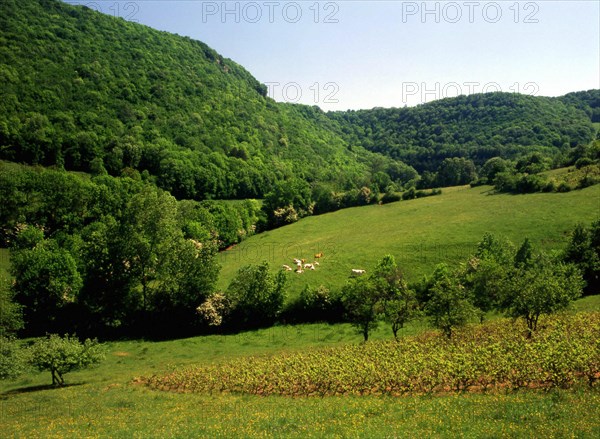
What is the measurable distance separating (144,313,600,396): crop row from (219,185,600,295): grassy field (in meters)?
28.2

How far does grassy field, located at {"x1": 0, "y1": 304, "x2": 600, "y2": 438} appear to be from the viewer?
1758cm

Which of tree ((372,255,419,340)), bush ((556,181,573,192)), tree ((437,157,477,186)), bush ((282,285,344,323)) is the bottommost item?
bush ((282,285,344,323))

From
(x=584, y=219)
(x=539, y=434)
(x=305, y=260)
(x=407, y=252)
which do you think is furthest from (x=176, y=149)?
(x=539, y=434)

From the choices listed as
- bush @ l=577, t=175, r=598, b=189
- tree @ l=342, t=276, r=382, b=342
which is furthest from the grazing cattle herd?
bush @ l=577, t=175, r=598, b=189

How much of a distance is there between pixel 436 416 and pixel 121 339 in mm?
46772

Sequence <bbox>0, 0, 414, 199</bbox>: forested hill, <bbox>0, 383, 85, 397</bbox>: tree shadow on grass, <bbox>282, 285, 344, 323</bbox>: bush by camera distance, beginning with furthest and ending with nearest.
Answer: <bbox>0, 0, 414, 199</bbox>: forested hill → <bbox>282, 285, 344, 323</bbox>: bush → <bbox>0, 383, 85, 397</bbox>: tree shadow on grass

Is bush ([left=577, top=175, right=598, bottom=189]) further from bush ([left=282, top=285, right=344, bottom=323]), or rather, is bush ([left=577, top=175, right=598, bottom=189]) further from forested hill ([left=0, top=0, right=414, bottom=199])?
bush ([left=282, top=285, right=344, bottom=323])

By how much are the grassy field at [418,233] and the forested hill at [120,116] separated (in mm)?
46354

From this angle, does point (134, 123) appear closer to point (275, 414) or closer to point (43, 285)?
point (43, 285)

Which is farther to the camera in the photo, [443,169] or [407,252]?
[443,169]

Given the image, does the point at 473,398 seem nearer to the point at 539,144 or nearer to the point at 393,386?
the point at 393,386

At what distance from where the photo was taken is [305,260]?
79062 mm

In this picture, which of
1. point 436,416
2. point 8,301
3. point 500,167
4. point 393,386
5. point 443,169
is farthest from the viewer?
point 443,169

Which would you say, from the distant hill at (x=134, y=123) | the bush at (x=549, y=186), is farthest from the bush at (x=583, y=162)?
the distant hill at (x=134, y=123)
